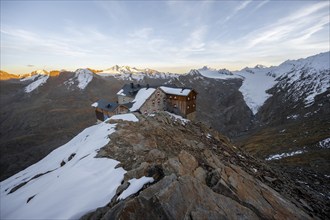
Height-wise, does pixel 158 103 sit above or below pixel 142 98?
below

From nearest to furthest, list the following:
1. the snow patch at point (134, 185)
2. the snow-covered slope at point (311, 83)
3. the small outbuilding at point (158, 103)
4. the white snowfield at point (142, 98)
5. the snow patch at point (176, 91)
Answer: the snow patch at point (134, 185) < the white snowfield at point (142, 98) < the small outbuilding at point (158, 103) < the snow patch at point (176, 91) < the snow-covered slope at point (311, 83)

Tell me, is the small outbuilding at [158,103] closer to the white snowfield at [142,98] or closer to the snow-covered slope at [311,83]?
the white snowfield at [142,98]

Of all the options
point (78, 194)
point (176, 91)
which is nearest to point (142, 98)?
point (176, 91)

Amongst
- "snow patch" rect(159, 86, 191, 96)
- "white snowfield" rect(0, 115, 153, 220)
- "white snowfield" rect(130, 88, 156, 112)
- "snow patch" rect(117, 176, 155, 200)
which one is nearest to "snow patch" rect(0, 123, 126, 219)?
"white snowfield" rect(0, 115, 153, 220)

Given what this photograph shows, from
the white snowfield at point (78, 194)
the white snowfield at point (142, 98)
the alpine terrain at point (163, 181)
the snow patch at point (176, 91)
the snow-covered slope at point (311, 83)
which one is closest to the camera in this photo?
the alpine terrain at point (163, 181)

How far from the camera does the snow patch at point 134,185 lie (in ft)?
32.1

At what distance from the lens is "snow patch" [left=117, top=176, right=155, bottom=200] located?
9797 millimetres

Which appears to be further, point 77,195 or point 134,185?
point 77,195

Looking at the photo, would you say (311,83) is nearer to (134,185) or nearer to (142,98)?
(142,98)

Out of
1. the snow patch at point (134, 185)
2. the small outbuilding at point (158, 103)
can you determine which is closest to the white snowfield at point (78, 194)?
the snow patch at point (134, 185)

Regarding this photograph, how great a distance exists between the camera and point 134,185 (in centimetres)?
1051

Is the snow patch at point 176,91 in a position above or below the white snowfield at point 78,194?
above

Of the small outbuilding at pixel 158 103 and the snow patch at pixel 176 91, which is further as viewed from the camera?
the snow patch at pixel 176 91

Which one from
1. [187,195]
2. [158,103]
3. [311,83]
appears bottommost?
[158,103]
